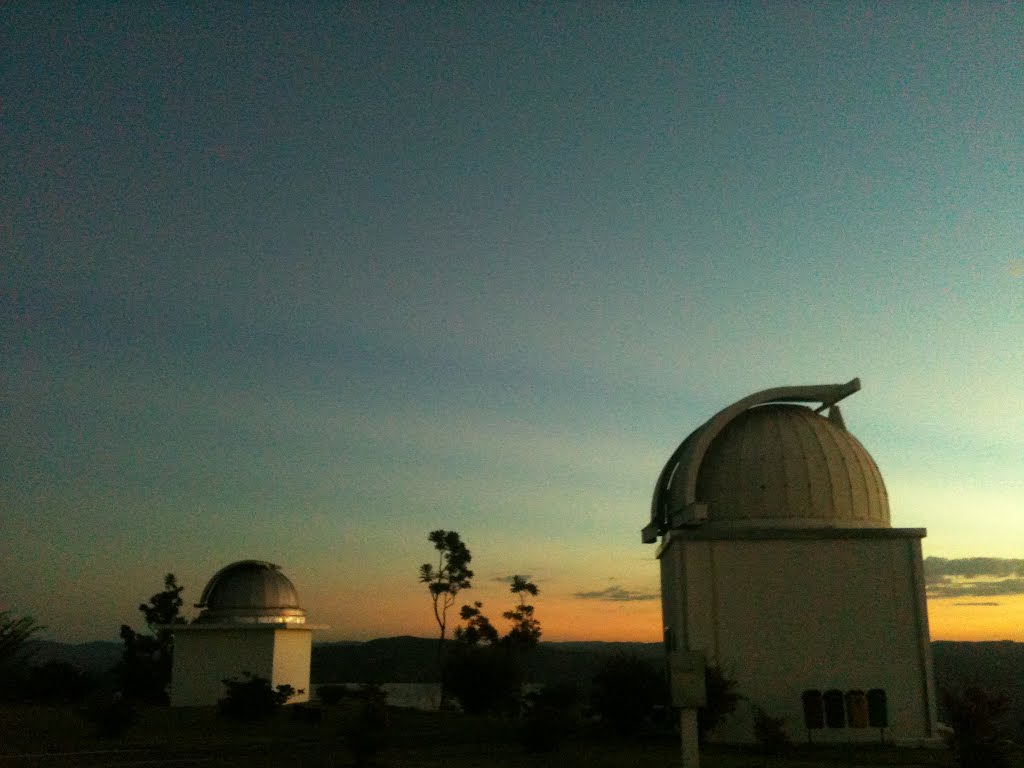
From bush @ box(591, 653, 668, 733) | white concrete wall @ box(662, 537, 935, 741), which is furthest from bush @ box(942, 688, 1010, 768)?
bush @ box(591, 653, 668, 733)

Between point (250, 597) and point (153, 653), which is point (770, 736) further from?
point (153, 653)

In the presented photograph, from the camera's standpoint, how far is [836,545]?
23.7 metres

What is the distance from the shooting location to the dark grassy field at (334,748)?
1755 cm

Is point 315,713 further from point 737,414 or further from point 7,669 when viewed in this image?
point 7,669

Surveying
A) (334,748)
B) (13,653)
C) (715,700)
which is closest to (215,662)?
(334,748)

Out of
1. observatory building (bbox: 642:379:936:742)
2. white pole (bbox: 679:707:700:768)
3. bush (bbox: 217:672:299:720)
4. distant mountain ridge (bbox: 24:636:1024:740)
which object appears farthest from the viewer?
distant mountain ridge (bbox: 24:636:1024:740)

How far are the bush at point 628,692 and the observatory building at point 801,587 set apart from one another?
4.81ft

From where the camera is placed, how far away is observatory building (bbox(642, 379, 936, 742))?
74.4 ft

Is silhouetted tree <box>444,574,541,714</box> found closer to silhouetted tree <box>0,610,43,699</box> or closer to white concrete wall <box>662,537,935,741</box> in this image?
white concrete wall <box>662,537,935,741</box>

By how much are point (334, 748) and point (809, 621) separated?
40.0 feet

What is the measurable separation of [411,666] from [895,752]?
83215mm

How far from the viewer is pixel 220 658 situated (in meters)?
36.1

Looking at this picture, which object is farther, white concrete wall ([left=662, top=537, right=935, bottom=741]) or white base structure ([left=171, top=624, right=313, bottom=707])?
white base structure ([left=171, top=624, right=313, bottom=707])

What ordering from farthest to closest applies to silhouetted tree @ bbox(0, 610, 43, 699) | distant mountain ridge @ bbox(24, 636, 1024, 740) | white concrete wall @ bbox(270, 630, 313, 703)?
1. distant mountain ridge @ bbox(24, 636, 1024, 740)
2. white concrete wall @ bbox(270, 630, 313, 703)
3. silhouetted tree @ bbox(0, 610, 43, 699)
